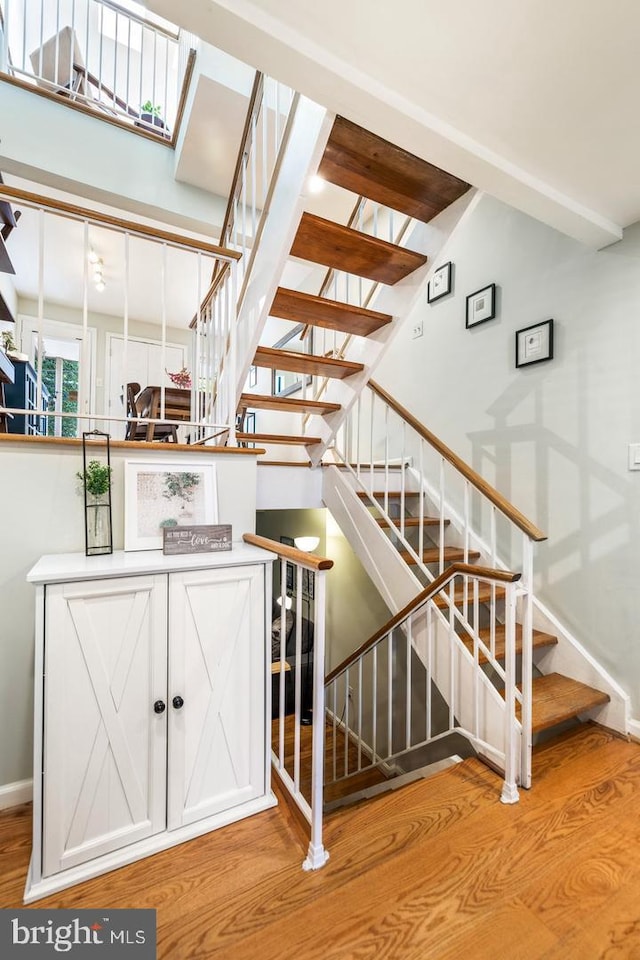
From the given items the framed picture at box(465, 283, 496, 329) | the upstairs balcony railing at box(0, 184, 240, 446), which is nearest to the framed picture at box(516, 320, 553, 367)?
the framed picture at box(465, 283, 496, 329)

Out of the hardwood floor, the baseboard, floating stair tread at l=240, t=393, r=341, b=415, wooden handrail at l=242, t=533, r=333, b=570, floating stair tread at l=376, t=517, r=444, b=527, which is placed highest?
floating stair tread at l=240, t=393, r=341, b=415

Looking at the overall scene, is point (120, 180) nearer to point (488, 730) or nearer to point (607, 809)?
point (488, 730)

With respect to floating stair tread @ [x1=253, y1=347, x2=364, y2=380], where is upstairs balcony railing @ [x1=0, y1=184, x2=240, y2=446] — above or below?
above

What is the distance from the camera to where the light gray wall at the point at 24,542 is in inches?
61.0

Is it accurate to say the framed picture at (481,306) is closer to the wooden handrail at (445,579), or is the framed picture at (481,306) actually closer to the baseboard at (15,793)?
the wooden handrail at (445,579)

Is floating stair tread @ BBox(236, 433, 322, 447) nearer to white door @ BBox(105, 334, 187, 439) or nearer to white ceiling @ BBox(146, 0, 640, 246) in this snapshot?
white ceiling @ BBox(146, 0, 640, 246)

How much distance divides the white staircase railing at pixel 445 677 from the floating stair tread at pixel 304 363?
1.20 meters

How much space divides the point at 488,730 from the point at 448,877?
78 centimetres

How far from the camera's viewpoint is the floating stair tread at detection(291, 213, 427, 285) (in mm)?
1747

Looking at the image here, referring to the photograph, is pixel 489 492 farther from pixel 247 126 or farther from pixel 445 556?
pixel 247 126

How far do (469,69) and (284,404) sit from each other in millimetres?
1554

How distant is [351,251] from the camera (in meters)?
1.91

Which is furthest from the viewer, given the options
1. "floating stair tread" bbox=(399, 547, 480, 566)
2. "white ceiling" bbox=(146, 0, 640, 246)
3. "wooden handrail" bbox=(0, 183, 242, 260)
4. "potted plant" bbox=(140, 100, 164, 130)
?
"potted plant" bbox=(140, 100, 164, 130)

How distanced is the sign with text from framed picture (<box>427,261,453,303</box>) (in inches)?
144
